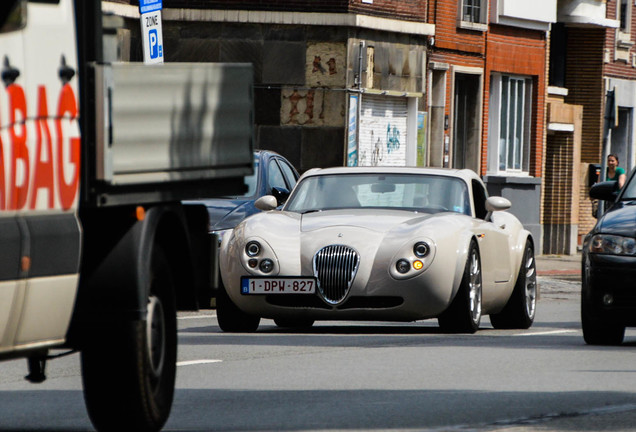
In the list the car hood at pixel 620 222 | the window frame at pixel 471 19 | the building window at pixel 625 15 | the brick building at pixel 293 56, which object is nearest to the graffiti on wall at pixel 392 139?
the brick building at pixel 293 56

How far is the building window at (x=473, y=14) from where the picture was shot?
3734 centimetres

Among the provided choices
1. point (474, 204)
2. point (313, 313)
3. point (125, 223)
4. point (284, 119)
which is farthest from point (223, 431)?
point (284, 119)

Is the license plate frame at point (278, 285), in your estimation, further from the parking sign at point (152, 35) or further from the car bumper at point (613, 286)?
the parking sign at point (152, 35)

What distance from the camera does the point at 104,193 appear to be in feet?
25.2

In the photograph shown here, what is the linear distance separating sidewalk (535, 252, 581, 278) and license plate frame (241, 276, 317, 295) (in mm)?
16964

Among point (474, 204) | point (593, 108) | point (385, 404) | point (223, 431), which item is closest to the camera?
point (223, 431)

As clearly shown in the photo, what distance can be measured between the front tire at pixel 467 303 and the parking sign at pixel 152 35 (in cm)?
608

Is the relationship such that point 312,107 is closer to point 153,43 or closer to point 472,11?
point 472,11

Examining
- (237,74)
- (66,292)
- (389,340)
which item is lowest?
(389,340)

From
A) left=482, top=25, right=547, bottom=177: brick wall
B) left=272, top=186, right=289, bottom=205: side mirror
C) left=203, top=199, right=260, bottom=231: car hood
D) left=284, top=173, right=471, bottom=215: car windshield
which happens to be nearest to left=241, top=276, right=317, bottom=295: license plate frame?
left=284, top=173, right=471, bottom=215: car windshield

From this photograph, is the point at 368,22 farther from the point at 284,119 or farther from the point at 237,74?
the point at 237,74

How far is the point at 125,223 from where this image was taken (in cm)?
794

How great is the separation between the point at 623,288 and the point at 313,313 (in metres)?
2.39

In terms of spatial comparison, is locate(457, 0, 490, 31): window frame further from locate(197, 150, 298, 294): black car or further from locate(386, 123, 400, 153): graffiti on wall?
locate(197, 150, 298, 294): black car
